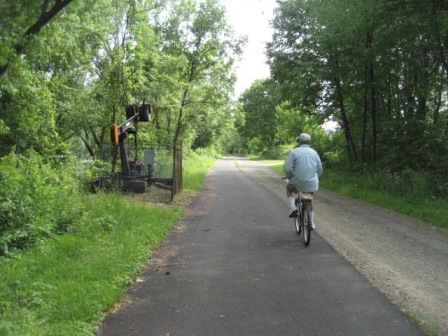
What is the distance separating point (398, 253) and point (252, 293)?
3.11 metres

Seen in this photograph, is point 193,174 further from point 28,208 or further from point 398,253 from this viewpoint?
point 398,253

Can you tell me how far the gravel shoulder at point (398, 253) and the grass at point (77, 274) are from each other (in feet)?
10.6

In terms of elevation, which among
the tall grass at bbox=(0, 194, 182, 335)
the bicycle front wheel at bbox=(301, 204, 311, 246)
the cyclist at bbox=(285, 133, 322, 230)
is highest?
the cyclist at bbox=(285, 133, 322, 230)

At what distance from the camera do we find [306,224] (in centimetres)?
699

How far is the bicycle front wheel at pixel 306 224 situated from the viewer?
6.85 metres

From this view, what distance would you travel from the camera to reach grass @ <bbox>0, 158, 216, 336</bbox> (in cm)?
387

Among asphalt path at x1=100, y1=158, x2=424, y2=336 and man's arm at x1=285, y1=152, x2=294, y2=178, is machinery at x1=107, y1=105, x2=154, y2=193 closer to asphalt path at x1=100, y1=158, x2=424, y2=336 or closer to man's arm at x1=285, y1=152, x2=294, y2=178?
asphalt path at x1=100, y1=158, x2=424, y2=336

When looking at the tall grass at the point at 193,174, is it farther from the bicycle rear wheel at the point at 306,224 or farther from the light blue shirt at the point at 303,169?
the bicycle rear wheel at the point at 306,224

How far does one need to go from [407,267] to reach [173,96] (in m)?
16.5

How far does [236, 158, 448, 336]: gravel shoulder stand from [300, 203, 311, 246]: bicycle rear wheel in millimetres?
520

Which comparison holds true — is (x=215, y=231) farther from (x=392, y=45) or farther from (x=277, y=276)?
(x=392, y=45)

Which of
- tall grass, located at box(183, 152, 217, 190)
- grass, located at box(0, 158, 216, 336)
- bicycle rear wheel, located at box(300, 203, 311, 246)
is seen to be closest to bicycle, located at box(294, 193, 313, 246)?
bicycle rear wheel, located at box(300, 203, 311, 246)

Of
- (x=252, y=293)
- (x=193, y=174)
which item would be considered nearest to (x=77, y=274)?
(x=252, y=293)

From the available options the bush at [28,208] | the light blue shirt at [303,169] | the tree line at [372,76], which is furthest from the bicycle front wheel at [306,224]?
the tree line at [372,76]
